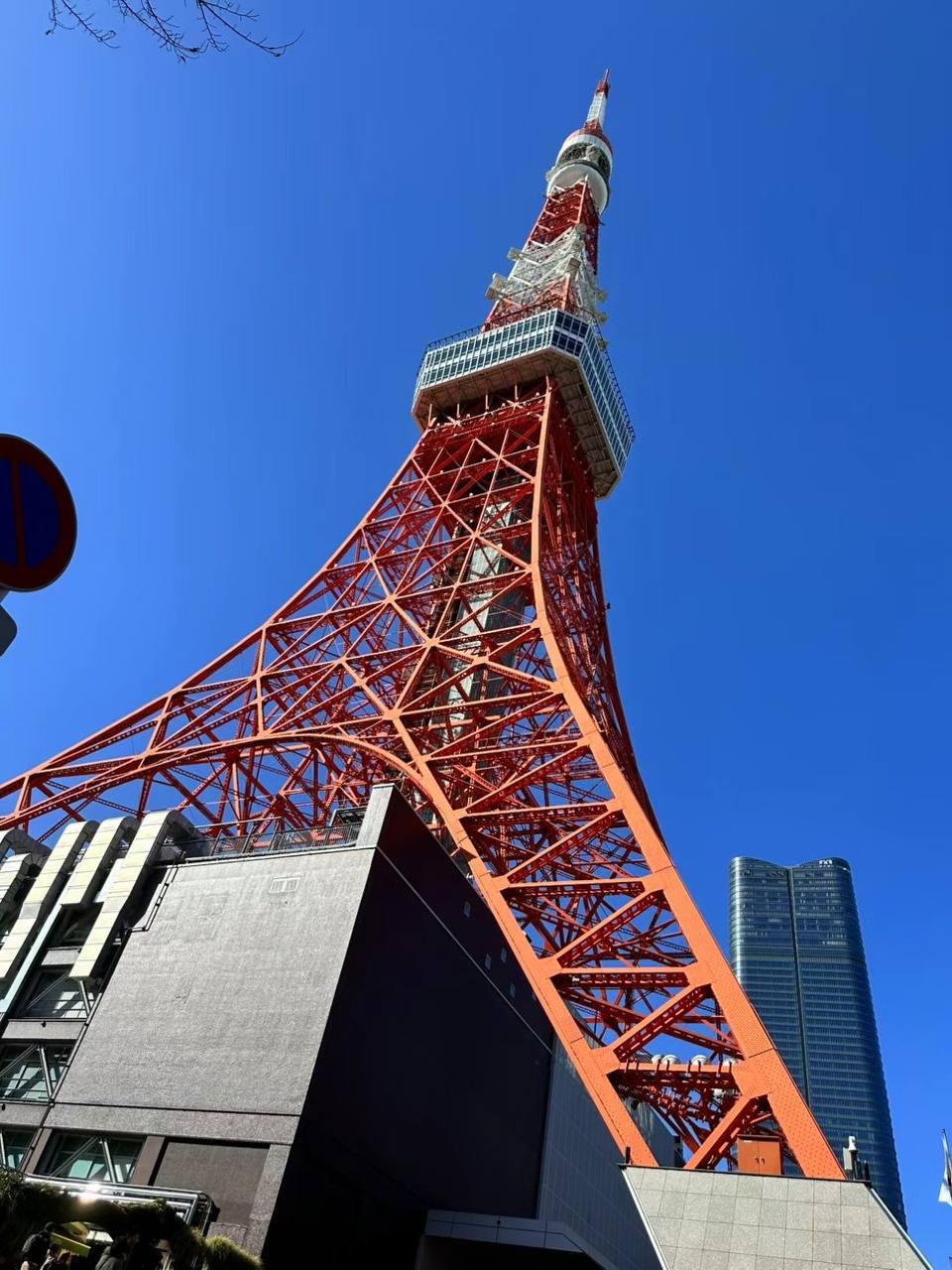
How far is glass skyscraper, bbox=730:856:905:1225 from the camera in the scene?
352 feet

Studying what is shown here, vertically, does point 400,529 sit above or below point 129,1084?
above

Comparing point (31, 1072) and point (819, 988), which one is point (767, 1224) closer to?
point (31, 1072)

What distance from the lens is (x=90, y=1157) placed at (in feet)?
42.3

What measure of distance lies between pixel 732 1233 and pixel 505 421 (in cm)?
2631

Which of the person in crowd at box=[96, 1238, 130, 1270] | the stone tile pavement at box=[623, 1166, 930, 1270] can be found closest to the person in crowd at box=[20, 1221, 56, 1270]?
the person in crowd at box=[96, 1238, 130, 1270]

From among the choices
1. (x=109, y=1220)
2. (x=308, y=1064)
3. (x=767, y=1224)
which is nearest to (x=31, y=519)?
(x=109, y=1220)

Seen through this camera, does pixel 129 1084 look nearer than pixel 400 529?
Yes

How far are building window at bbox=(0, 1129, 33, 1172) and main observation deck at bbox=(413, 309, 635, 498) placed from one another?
88.2ft

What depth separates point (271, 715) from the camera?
23531 millimetres

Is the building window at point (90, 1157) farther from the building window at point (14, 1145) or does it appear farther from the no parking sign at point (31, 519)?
the no parking sign at point (31, 519)

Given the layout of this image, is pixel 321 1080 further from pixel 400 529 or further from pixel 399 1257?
pixel 400 529

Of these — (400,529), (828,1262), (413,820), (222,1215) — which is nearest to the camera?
(828,1262)

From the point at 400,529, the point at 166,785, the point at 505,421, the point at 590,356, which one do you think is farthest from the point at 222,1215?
the point at 590,356

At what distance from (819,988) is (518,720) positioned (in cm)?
11862
